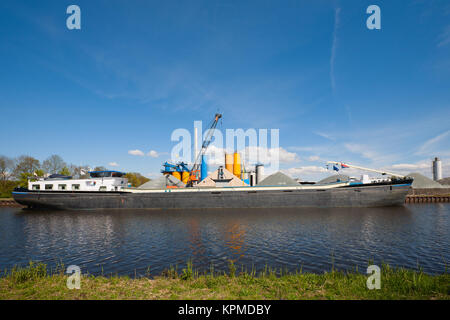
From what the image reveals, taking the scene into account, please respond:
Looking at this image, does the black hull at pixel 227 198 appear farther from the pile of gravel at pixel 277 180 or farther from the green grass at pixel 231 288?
the green grass at pixel 231 288

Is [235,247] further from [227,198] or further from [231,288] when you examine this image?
[227,198]

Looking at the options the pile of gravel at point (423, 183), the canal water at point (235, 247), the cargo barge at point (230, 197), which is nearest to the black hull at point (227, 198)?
the cargo barge at point (230, 197)

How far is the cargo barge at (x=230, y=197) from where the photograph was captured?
49031mm

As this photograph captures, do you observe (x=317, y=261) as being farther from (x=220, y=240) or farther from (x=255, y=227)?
(x=255, y=227)

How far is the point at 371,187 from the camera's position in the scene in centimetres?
4906

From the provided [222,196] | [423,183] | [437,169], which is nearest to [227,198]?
[222,196]

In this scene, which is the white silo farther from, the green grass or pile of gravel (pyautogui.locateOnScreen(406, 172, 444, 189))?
the green grass

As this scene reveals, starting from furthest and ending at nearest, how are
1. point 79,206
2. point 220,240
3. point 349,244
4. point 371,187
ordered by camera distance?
point 79,206 → point 371,187 → point 220,240 → point 349,244

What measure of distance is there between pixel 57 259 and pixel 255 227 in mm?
21199

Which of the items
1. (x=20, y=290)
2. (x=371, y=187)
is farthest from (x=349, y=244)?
(x=371, y=187)

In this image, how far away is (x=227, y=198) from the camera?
51.7 metres

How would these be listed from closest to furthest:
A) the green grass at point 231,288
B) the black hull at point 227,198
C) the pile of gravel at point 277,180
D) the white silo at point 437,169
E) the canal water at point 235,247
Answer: the green grass at point 231,288 → the canal water at point 235,247 → the black hull at point 227,198 → the pile of gravel at point 277,180 → the white silo at point 437,169

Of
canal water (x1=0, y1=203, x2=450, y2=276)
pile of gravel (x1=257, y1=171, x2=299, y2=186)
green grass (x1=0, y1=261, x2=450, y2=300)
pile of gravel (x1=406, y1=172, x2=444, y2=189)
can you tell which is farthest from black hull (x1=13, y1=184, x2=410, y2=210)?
pile of gravel (x1=406, y1=172, x2=444, y2=189)

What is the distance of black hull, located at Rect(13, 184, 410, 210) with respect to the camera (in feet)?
161
